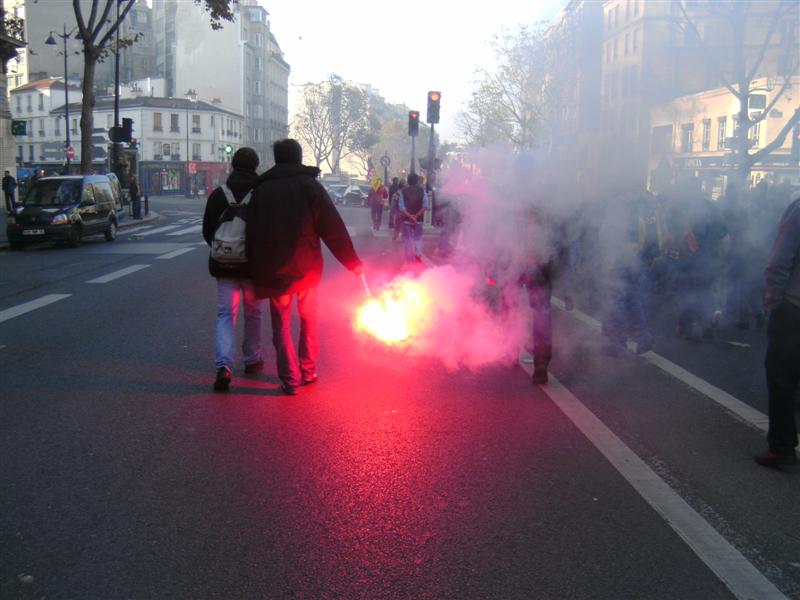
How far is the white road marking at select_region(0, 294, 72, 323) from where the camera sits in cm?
931

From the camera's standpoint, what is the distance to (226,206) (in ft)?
19.0

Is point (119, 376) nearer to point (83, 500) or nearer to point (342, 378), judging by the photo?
point (342, 378)

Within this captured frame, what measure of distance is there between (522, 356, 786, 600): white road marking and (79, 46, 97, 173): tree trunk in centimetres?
2673

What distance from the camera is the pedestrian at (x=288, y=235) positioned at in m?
5.57

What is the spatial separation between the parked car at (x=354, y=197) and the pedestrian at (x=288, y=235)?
5350 cm

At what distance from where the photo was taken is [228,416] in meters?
5.34

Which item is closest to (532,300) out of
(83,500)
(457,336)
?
(457,336)

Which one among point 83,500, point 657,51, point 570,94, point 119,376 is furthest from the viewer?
point 657,51

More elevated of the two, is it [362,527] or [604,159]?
[604,159]

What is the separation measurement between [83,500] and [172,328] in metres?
4.94

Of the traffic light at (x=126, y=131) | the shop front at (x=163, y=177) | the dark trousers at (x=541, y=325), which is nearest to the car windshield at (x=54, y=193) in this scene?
the traffic light at (x=126, y=131)

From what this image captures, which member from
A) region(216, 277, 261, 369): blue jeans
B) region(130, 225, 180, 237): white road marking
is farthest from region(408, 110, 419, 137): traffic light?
region(216, 277, 261, 369): blue jeans

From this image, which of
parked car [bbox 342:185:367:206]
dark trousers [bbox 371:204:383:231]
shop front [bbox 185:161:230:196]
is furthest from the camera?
shop front [bbox 185:161:230:196]

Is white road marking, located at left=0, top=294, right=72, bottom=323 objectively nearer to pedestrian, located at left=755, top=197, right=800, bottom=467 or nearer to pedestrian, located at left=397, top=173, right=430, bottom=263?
pedestrian, located at left=397, top=173, right=430, bottom=263
